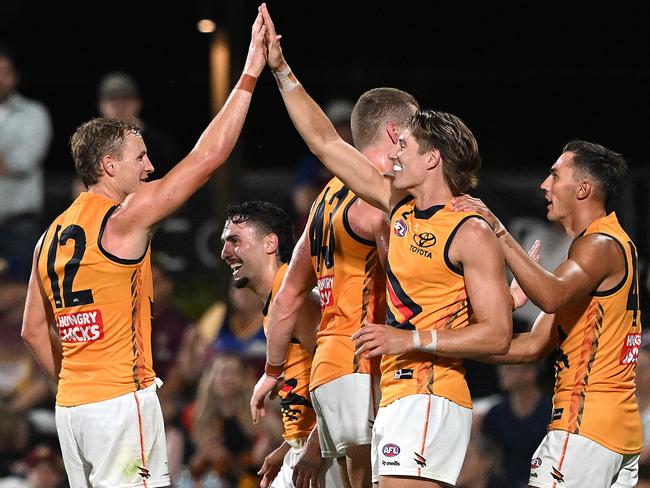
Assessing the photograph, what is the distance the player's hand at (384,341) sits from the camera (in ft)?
15.6

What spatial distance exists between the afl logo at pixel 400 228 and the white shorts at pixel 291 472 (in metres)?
1.55

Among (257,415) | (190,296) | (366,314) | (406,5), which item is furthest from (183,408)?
(406,5)

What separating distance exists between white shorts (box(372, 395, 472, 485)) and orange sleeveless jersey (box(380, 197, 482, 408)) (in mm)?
52

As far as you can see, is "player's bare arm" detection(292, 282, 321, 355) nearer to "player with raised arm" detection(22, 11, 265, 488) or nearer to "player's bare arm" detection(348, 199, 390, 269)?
"player's bare arm" detection(348, 199, 390, 269)

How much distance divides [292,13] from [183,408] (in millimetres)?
5192

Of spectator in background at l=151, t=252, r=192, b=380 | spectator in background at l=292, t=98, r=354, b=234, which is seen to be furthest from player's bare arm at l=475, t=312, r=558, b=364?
spectator in background at l=151, t=252, r=192, b=380

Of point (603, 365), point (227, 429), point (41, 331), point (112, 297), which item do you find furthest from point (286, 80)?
point (227, 429)

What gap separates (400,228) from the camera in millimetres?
5000

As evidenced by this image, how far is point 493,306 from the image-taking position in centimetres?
475

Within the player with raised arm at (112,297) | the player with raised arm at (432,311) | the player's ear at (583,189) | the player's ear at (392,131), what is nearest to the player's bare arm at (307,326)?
the player with raised arm at (112,297)

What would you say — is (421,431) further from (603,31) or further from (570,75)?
(603,31)

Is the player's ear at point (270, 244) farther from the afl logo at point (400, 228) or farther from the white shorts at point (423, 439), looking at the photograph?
the white shorts at point (423, 439)

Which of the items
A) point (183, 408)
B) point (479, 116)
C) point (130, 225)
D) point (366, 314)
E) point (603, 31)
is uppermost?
point (603, 31)

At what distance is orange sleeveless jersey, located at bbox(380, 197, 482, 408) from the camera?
484cm
